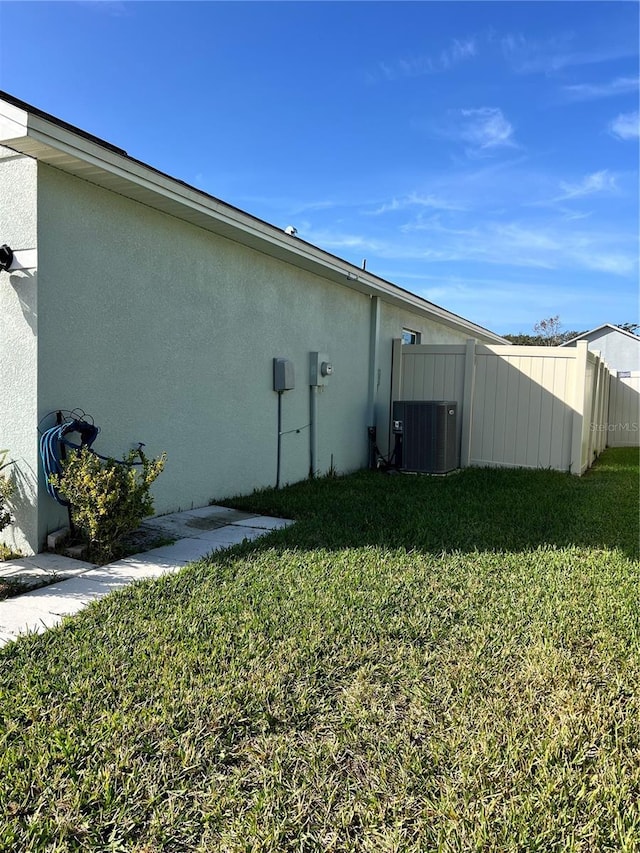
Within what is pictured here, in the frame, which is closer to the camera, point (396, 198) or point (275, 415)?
point (275, 415)

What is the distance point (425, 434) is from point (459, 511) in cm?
294

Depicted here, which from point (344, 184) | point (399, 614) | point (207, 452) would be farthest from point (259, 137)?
point (399, 614)

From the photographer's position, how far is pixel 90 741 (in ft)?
7.32

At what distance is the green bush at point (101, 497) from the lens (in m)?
4.13

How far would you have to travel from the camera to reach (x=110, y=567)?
14.0 feet

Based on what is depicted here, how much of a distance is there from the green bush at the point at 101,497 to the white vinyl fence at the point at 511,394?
21.9 feet

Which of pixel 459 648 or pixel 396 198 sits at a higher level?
pixel 396 198

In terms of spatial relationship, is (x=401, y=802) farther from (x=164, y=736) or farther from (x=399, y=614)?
(x=399, y=614)

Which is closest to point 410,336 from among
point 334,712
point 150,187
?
point 150,187

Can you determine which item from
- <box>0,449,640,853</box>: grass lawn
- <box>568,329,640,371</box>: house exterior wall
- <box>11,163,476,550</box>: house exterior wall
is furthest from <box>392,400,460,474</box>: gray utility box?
<box>568,329,640,371</box>: house exterior wall

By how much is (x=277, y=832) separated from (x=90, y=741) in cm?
83

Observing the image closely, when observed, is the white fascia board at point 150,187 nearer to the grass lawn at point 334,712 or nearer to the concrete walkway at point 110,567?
the concrete walkway at point 110,567

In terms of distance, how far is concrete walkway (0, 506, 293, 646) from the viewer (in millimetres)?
3439

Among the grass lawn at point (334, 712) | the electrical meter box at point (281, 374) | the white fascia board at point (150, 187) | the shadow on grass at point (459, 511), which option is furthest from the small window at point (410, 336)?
the grass lawn at point (334, 712)
